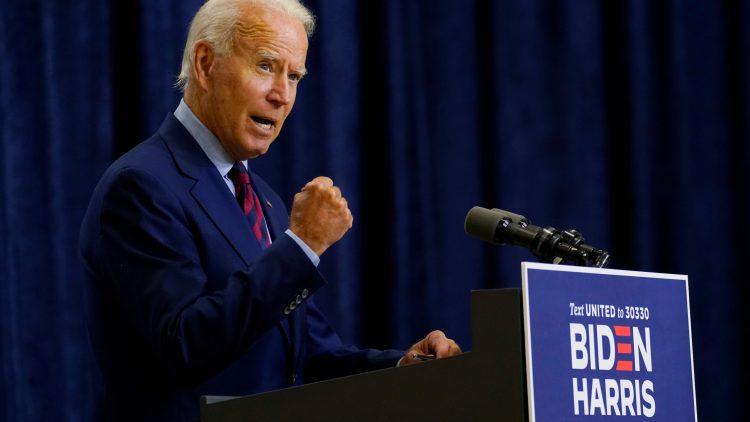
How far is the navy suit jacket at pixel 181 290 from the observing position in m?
1.75

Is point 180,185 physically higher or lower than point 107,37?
lower

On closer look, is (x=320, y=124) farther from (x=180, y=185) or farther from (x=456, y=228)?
(x=180, y=185)

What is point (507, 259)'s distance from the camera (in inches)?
134

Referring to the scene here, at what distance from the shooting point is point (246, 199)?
85.4 inches

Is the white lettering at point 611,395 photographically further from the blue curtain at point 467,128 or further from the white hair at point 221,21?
the blue curtain at point 467,128

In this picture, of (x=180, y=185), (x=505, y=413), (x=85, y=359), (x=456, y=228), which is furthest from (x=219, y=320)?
(x=456, y=228)

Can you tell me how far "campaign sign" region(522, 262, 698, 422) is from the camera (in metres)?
1.40

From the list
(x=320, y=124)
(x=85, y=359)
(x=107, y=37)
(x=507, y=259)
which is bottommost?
(x=85, y=359)

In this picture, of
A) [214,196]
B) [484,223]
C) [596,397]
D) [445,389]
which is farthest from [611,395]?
[214,196]

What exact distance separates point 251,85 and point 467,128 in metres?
1.40

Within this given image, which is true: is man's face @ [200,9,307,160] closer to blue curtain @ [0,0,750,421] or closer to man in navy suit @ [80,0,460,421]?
man in navy suit @ [80,0,460,421]

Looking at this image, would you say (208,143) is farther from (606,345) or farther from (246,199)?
(606,345)

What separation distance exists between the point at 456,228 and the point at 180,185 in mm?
1548

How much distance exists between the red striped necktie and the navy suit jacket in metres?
0.09
